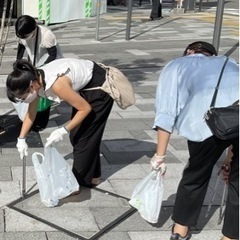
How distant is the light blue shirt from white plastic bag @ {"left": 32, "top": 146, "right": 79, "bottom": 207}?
0.94 m

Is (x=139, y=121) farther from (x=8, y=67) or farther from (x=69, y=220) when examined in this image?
(x=8, y=67)

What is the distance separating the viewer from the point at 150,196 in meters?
3.19

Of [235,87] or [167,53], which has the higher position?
[235,87]

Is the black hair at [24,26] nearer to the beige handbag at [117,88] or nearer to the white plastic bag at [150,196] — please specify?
the beige handbag at [117,88]

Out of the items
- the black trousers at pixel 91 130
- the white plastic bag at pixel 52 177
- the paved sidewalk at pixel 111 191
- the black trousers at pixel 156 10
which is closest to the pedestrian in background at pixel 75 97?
the black trousers at pixel 91 130

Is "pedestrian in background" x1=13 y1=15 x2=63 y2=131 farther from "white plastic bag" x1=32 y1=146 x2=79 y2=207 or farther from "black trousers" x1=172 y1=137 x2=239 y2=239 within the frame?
Result: "black trousers" x1=172 y1=137 x2=239 y2=239

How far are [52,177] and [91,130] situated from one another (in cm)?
52

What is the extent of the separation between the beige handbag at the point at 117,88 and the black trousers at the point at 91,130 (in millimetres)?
41

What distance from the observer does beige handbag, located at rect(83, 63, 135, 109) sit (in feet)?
12.4

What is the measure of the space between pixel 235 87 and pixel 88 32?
13742 mm

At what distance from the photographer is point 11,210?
12.1 ft

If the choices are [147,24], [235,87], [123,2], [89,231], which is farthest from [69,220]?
[123,2]

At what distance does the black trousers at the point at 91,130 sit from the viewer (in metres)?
3.78

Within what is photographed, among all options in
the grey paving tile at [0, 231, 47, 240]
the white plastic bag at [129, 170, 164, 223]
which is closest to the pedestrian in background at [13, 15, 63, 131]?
the grey paving tile at [0, 231, 47, 240]
